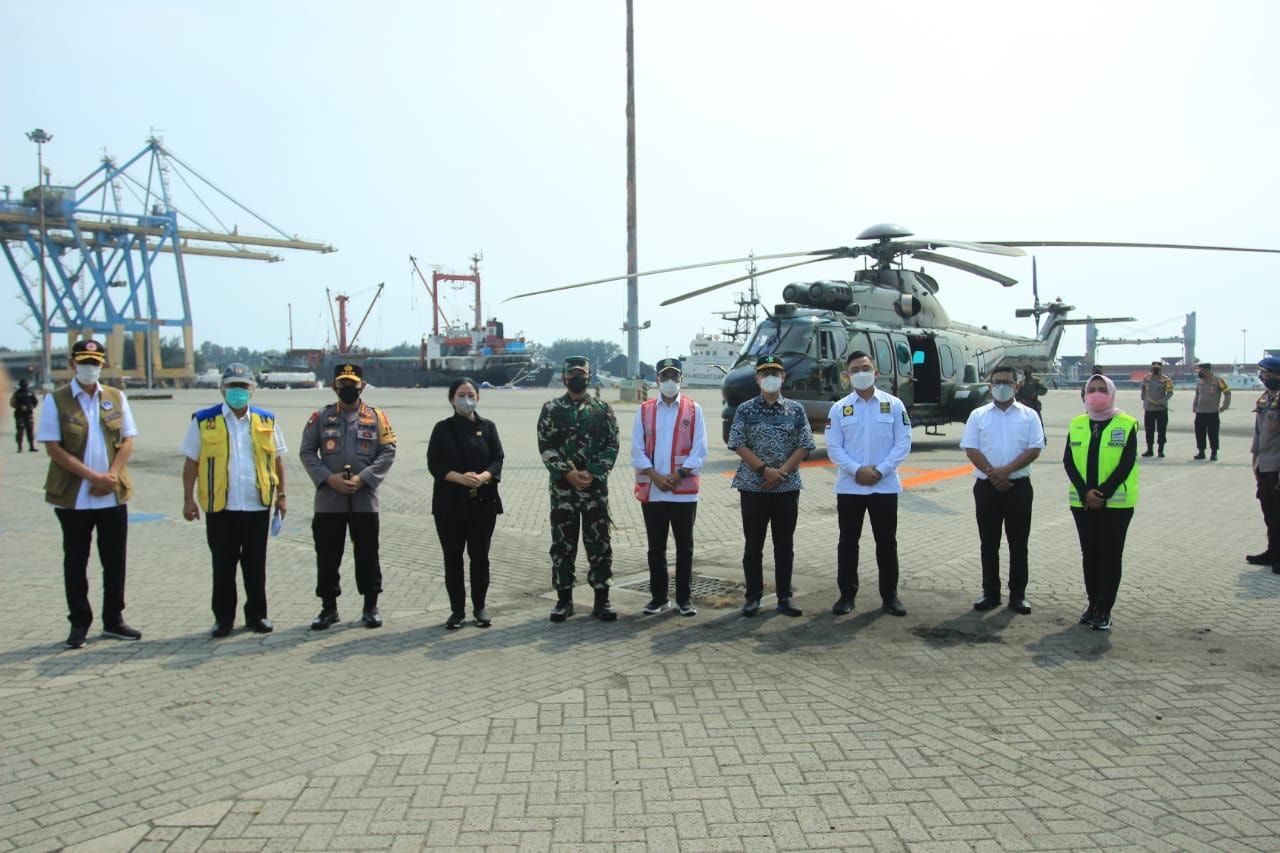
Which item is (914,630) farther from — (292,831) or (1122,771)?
(292,831)

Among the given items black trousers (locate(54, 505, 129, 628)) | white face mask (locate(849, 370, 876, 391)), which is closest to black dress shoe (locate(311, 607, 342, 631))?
black trousers (locate(54, 505, 129, 628))

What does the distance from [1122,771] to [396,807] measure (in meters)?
2.98

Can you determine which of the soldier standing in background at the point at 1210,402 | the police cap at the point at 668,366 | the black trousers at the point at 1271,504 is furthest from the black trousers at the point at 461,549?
the soldier standing in background at the point at 1210,402

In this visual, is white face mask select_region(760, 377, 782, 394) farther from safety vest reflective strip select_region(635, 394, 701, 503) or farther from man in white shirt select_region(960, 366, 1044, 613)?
man in white shirt select_region(960, 366, 1044, 613)

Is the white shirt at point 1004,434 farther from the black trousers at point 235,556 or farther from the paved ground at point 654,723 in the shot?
the black trousers at point 235,556

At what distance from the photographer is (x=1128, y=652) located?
5406mm

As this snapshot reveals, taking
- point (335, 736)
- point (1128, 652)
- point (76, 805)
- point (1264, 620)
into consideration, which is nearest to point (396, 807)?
point (335, 736)

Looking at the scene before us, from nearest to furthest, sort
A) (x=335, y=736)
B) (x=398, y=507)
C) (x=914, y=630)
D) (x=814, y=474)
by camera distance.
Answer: (x=335, y=736)
(x=914, y=630)
(x=398, y=507)
(x=814, y=474)

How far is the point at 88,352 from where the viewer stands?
19.1 feet

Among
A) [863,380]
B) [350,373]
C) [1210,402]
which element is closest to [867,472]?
[863,380]

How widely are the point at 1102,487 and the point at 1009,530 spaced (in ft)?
2.46

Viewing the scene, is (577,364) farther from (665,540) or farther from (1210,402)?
(1210,402)

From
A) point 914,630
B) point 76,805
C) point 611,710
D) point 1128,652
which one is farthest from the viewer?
point 914,630

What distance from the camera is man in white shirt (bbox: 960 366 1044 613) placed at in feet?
21.0
